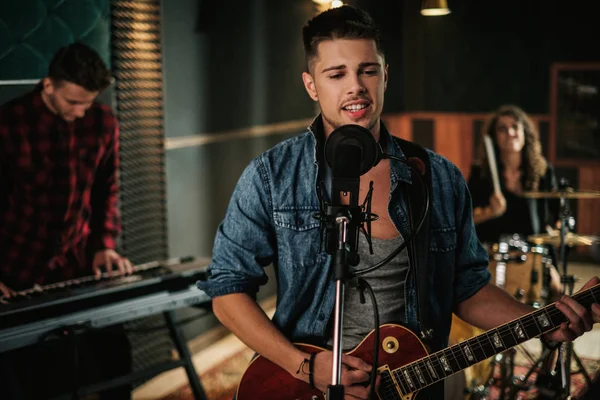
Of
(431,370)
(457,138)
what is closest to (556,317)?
(431,370)

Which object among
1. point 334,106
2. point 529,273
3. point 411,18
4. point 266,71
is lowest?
point 529,273

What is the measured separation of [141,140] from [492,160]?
2.38 meters

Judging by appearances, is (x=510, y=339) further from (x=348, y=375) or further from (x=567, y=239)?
(x=567, y=239)

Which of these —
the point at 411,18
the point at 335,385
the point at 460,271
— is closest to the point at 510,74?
the point at 411,18

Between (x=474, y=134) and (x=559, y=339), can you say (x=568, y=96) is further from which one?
(x=559, y=339)

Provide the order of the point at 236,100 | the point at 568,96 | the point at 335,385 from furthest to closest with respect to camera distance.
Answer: the point at 568,96 → the point at 236,100 → the point at 335,385

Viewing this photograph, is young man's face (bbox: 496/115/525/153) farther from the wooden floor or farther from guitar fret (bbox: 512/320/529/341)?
guitar fret (bbox: 512/320/529/341)

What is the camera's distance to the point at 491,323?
2117mm

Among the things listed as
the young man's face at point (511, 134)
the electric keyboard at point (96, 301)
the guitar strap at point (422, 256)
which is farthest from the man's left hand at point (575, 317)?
the young man's face at point (511, 134)

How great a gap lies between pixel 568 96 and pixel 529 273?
4.36m

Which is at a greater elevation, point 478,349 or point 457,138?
point 457,138

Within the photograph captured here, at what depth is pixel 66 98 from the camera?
3.58 m

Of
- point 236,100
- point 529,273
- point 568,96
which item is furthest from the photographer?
point 568,96

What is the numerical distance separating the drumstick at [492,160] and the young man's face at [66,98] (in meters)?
2.76
